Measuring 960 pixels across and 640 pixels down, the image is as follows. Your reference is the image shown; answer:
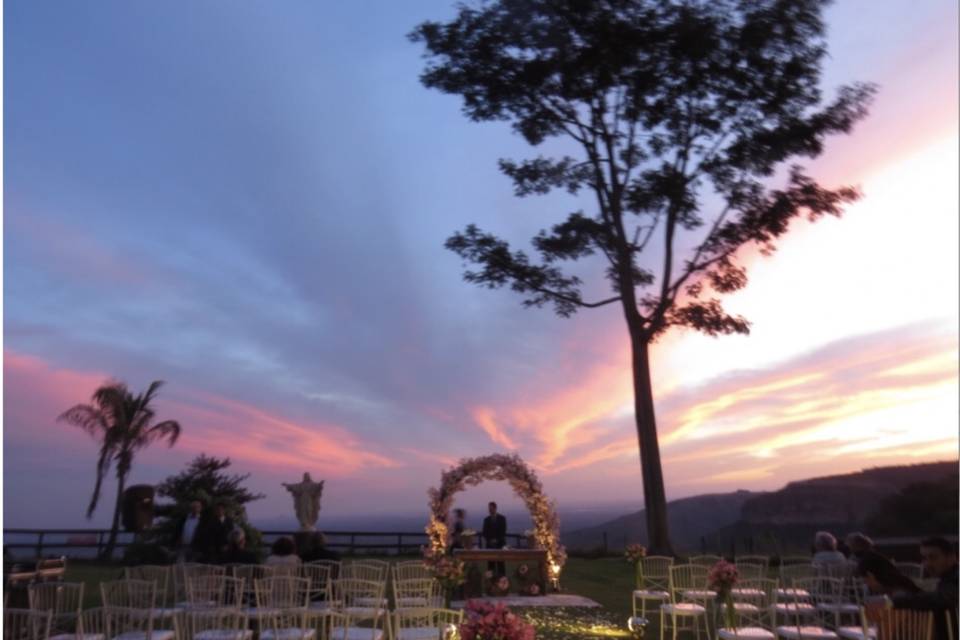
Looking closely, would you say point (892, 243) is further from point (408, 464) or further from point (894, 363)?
point (408, 464)

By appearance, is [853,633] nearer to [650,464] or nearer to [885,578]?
[885,578]

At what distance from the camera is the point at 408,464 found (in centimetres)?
2019

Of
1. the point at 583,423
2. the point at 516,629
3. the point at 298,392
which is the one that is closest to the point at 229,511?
the point at 298,392

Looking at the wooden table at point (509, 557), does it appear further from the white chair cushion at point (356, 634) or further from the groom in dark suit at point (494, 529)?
the white chair cushion at point (356, 634)

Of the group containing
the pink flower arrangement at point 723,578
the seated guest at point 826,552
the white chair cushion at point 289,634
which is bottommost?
the white chair cushion at point 289,634

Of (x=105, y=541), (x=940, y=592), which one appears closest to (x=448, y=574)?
(x=940, y=592)

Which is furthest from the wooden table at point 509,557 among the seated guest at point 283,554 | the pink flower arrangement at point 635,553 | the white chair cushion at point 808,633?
the white chair cushion at point 808,633

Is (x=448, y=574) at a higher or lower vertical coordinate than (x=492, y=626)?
lower

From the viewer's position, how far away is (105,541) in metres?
18.9

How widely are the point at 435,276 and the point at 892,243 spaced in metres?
9.92

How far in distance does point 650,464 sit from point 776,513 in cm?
1060

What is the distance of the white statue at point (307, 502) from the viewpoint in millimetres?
15375

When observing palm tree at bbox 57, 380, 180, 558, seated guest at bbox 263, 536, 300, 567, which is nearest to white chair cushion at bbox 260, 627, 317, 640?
seated guest at bbox 263, 536, 300, 567

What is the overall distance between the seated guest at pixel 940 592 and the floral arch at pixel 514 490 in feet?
25.6
